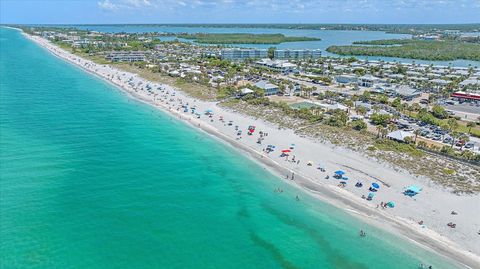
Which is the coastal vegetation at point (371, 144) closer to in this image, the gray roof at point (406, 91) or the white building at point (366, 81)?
the gray roof at point (406, 91)

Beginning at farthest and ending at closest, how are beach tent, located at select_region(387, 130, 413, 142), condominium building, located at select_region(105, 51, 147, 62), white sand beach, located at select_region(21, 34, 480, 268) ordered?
condominium building, located at select_region(105, 51, 147, 62) → beach tent, located at select_region(387, 130, 413, 142) → white sand beach, located at select_region(21, 34, 480, 268)

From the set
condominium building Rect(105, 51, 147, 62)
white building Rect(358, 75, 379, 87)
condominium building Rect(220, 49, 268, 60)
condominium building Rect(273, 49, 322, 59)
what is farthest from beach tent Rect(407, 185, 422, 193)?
condominium building Rect(105, 51, 147, 62)

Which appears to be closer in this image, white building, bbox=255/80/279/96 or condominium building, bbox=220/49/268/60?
white building, bbox=255/80/279/96

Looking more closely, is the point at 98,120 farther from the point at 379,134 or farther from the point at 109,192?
the point at 379,134

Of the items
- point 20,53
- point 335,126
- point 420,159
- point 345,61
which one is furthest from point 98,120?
point 20,53

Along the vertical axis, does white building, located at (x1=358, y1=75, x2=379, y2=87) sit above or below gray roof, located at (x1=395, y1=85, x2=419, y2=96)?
above

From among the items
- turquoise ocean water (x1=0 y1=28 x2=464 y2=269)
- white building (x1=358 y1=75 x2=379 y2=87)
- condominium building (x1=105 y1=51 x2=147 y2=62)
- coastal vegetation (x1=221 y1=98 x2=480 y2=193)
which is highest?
condominium building (x1=105 y1=51 x2=147 y2=62)

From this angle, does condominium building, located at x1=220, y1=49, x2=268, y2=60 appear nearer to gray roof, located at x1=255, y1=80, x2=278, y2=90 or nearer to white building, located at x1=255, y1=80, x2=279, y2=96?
gray roof, located at x1=255, y1=80, x2=278, y2=90
